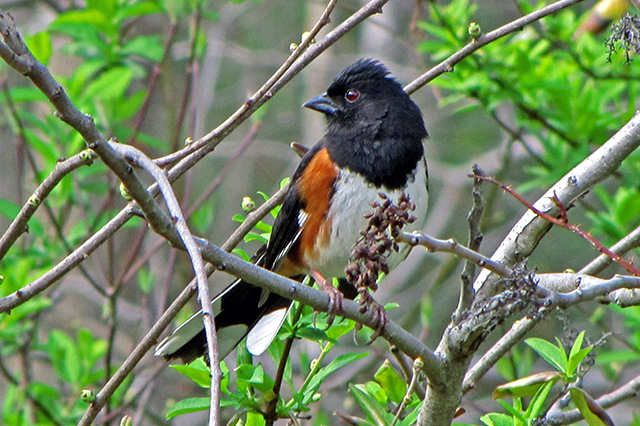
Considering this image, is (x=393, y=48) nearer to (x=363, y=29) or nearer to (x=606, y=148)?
(x=363, y=29)

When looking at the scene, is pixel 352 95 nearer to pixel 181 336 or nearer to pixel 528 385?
pixel 181 336

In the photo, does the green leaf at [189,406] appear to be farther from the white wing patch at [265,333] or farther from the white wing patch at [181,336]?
the white wing patch at [181,336]

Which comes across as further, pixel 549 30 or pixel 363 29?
pixel 363 29

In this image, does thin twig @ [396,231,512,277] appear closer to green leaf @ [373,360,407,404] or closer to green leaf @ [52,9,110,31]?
green leaf @ [373,360,407,404]

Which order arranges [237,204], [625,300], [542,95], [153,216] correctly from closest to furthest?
[153,216]
[625,300]
[542,95]
[237,204]

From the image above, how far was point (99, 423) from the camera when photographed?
10.6ft

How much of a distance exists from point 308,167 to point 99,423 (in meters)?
1.39

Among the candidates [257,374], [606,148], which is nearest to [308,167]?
[257,374]

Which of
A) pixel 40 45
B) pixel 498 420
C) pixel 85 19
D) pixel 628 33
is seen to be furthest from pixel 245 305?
pixel 628 33

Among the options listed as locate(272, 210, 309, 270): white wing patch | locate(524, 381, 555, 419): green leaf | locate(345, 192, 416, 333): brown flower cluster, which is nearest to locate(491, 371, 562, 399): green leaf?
locate(524, 381, 555, 419): green leaf

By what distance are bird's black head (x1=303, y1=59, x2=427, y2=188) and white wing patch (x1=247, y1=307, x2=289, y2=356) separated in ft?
2.11

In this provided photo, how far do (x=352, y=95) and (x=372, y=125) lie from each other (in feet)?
0.79

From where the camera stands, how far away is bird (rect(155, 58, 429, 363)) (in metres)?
2.72

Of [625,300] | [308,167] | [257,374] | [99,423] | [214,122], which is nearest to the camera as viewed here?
[625,300]
